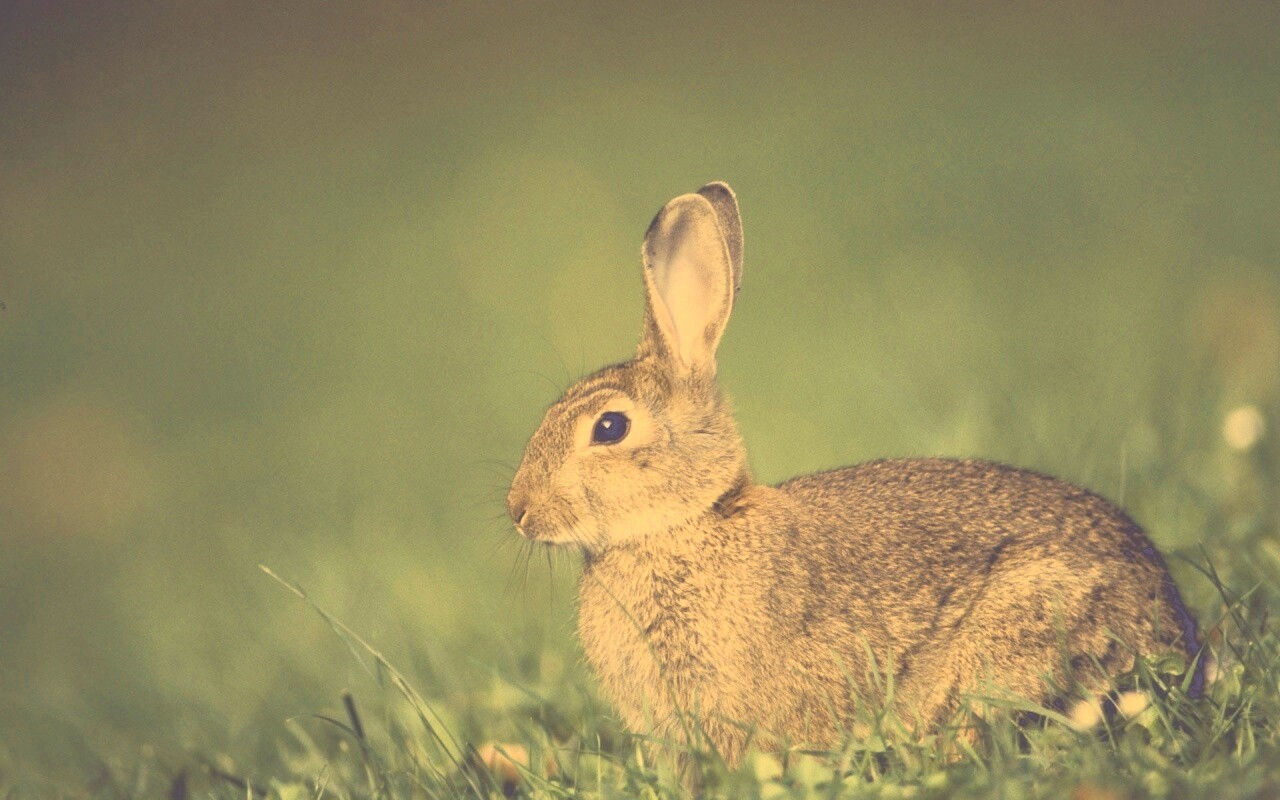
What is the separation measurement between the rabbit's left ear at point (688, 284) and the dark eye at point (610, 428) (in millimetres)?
318

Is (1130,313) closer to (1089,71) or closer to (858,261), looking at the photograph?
(858,261)

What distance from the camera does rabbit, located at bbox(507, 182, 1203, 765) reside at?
3814mm

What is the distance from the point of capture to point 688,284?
15.0ft

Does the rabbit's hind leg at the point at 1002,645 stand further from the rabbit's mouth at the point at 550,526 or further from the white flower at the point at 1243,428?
the white flower at the point at 1243,428

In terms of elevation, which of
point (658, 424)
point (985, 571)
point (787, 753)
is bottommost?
point (787, 753)

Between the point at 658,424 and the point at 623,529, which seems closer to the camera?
the point at 623,529

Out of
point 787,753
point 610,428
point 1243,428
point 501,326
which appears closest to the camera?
point 787,753

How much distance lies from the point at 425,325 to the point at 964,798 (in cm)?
748

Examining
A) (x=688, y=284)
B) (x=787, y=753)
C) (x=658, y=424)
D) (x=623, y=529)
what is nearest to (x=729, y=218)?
(x=688, y=284)

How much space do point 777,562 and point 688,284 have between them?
3.40 ft

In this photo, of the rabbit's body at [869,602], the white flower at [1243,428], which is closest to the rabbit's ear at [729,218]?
the rabbit's body at [869,602]

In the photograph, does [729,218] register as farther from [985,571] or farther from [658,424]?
[985,571]

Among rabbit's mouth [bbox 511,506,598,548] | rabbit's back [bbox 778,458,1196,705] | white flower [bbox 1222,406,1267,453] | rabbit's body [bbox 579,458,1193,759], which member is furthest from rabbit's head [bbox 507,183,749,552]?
white flower [bbox 1222,406,1267,453]

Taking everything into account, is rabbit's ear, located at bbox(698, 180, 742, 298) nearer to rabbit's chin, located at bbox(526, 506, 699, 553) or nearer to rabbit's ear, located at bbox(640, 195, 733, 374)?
rabbit's ear, located at bbox(640, 195, 733, 374)
